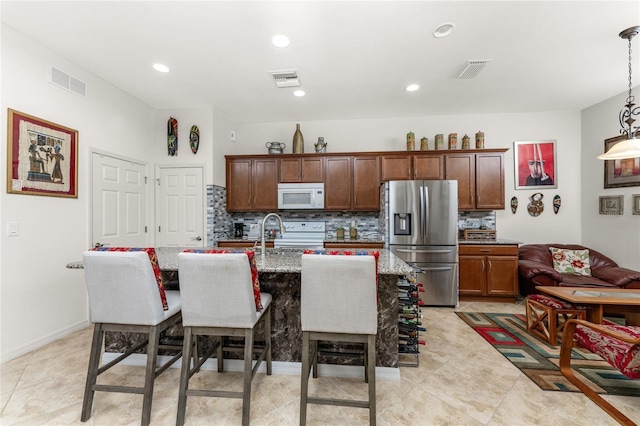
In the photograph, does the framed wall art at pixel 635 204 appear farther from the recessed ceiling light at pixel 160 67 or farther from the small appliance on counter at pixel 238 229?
the recessed ceiling light at pixel 160 67

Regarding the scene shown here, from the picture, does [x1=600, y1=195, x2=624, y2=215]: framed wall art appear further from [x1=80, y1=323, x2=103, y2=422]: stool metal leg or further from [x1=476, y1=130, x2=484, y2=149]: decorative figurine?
[x1=80, y1=323, x2=103, y2=422]: stool metal leg

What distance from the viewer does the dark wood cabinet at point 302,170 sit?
444cm

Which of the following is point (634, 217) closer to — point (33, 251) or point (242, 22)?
point (242, 22)

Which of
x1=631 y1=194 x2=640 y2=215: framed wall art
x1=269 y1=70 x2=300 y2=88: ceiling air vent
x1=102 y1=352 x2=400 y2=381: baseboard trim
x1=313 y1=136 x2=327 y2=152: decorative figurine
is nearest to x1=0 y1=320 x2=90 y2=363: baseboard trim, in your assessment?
x1=102 y1=352 x2=400 y2=381: baseboard trim

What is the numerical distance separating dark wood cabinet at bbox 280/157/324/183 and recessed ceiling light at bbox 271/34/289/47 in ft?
6.64

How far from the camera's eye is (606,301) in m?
2.35

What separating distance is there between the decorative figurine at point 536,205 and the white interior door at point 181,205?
505 cm

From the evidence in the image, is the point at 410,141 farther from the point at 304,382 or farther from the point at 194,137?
the point at 304,382

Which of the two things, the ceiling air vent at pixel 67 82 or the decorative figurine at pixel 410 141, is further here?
the decorative figurine at pixel 410 141

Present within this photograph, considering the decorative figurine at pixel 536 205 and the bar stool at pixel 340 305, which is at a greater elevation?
the decorative figurine at pixel 536 205

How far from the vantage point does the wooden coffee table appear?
235 centimetres

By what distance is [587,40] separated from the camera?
8.20 feet

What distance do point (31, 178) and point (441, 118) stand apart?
5143 millimetres

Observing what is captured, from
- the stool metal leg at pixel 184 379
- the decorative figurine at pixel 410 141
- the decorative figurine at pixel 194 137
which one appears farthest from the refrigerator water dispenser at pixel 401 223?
Answer: the decorative figurine at pixel 194 137
